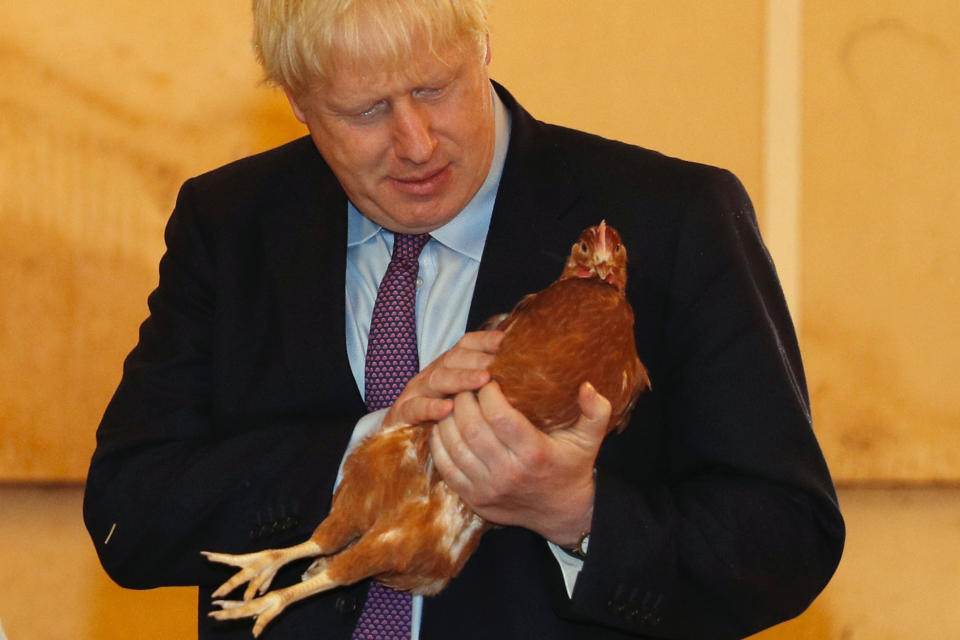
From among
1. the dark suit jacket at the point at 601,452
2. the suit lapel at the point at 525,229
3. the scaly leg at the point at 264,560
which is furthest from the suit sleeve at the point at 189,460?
the suit lapel at the point at 525,229

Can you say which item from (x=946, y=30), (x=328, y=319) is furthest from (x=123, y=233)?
(x=946, y=30)

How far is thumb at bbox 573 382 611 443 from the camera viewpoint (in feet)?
3.47

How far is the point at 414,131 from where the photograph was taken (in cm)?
126

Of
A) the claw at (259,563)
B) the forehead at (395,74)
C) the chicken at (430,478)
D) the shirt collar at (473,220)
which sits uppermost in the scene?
the forehead at (395,74)

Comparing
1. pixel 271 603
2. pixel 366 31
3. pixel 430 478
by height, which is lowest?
pixel 271 603

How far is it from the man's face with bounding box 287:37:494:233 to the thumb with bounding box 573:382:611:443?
365 mm

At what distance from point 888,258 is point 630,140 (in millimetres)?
630

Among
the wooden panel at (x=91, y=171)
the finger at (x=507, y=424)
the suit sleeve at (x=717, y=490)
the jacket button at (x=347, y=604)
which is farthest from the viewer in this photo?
the wooden panel at (x=91, y=171)

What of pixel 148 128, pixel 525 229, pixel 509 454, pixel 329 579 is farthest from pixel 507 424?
pixel 148 128

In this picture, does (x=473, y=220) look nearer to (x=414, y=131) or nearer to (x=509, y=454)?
(x=414, y=131)

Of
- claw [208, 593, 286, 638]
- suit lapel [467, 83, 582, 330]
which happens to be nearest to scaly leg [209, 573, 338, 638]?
claw [208, 593, 286, 638]

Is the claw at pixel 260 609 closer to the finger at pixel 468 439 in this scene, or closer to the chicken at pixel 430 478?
the chicken at pixel 430 478

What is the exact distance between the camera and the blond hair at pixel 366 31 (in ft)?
3.98

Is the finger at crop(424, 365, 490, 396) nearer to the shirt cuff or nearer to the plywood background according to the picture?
the shirt cuff
